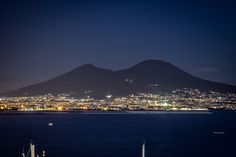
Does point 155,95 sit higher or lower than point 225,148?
higher

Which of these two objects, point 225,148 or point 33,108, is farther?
point 33,108

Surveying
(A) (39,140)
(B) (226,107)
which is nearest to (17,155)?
(A) (39,140)

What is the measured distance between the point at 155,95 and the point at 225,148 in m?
102

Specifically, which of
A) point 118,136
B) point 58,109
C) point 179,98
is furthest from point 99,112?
point 118,136

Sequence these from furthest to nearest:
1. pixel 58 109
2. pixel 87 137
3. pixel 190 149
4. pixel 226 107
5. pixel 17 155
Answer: pixel 226 107 < pixel 58 109 < pixel 87 137 < pixel 190 149 < pixel 17 155

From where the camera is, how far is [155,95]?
14288 cm

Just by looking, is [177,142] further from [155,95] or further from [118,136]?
[155,95]

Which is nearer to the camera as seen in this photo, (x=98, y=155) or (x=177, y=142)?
(x=98, y=155)

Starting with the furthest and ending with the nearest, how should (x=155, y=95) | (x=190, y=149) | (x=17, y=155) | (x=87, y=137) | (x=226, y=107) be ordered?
(x=155, y=95), (x=226, y=107), (x=87, y=137), (x=190, y=149), (x=17, y=155)

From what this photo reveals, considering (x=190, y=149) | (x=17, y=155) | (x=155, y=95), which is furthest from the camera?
(x=155, y=95)

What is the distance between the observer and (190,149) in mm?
39969

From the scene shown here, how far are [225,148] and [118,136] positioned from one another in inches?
531

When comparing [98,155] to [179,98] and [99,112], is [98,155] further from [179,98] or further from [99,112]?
[179,98]

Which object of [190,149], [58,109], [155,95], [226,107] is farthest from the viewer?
[155,95]
